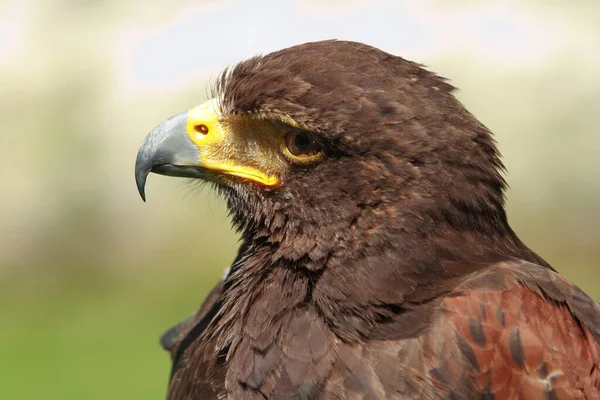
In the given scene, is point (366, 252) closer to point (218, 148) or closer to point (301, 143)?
point (301, 143)

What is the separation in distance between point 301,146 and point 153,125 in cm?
914

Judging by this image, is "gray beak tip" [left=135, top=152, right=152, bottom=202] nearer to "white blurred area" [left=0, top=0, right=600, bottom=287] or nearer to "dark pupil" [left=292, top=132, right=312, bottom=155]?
"dark pupil" [left=292, top=132, right=312, bottom=155]

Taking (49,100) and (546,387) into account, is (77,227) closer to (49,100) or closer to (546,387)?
(49,100)

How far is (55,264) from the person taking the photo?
11.8 meters

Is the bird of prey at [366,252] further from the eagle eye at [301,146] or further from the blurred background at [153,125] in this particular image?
the blurred background at [153,125]

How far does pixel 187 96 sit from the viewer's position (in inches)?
488

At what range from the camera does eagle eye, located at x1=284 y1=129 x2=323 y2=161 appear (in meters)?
3.39

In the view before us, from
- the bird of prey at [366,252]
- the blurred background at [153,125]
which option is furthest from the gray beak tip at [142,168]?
the blurred background at [153,125]

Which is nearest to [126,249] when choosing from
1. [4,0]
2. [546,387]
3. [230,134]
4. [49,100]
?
[49,100]

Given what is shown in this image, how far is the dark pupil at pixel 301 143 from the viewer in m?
3.41

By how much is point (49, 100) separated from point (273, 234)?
963 centimetres

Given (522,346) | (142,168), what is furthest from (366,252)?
(142,168)

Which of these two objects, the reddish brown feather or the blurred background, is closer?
the reddish brown feather

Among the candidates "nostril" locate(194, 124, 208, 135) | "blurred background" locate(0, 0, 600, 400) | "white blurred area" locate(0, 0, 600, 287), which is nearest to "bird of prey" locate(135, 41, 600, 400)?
"nostril" locate(194, 124, 208, 135)
